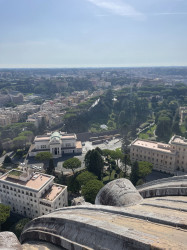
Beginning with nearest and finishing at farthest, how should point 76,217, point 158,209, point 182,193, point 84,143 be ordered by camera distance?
point 76,217
point 158,209
point 182,193
point 84,143

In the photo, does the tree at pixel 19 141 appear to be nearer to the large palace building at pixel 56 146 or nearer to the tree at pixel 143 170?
the large palace building at pixel 56 146

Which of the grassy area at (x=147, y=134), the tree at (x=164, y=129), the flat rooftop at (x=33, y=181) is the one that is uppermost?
the tree at (x=164, y=129)

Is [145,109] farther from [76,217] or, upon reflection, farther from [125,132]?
[76,217]

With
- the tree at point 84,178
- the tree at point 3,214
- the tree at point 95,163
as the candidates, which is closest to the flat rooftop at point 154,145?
the tree at point 95,163

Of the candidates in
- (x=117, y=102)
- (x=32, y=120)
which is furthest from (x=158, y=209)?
(x=117, y=102)

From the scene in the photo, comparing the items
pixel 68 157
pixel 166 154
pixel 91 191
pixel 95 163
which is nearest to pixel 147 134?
pixel 166 154

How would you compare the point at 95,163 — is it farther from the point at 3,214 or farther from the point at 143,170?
the point at 3,214
